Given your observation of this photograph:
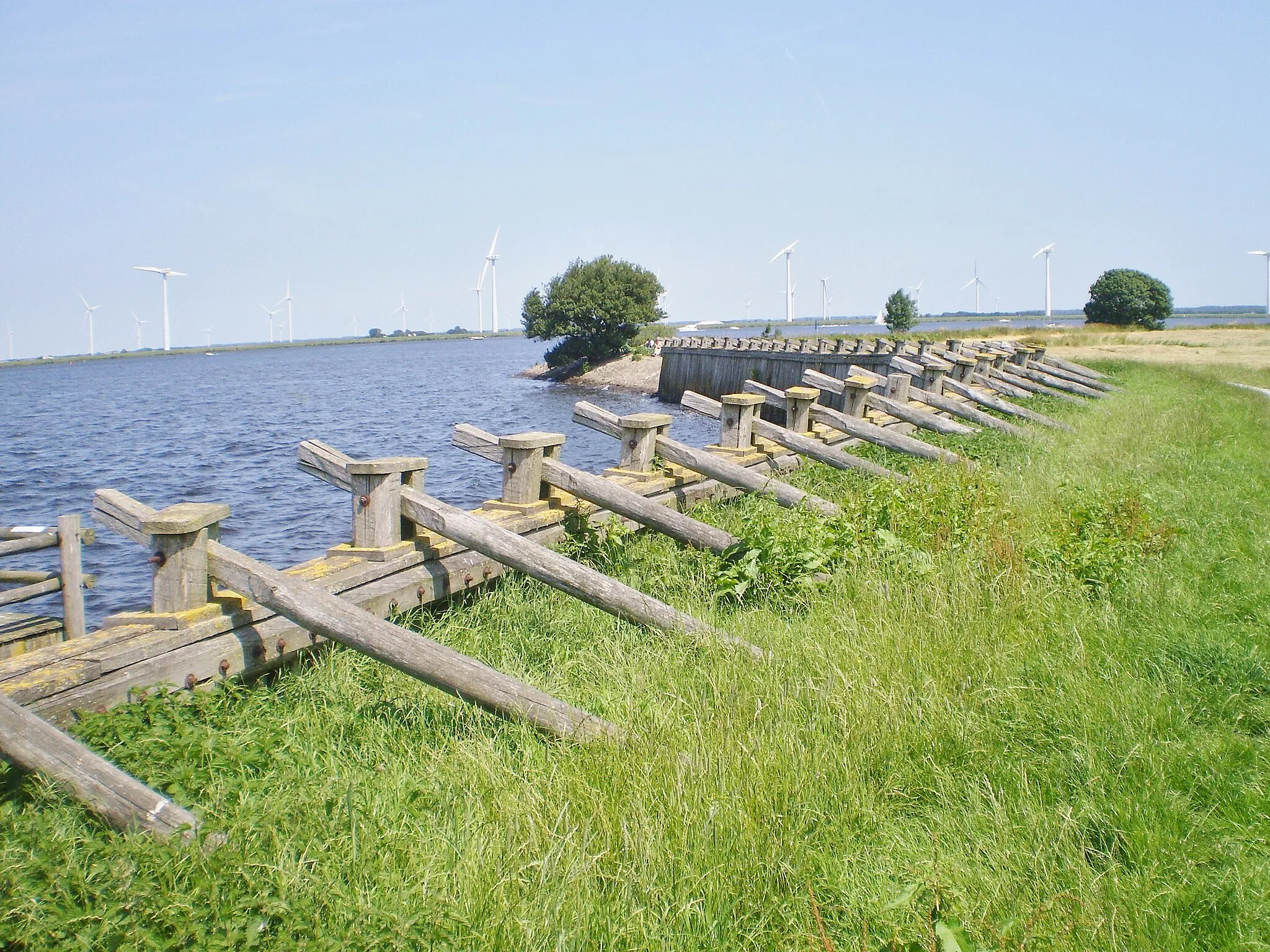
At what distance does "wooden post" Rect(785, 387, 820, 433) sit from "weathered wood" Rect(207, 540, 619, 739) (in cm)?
884

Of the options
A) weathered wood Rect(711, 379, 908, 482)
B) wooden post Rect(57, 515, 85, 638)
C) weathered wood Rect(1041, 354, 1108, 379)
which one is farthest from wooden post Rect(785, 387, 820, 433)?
weathered wood Rect(1041, 354, 1108, 379)

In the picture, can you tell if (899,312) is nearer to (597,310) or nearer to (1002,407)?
(597,310)

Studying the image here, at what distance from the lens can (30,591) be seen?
8398 millimetres

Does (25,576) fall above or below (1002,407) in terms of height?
below

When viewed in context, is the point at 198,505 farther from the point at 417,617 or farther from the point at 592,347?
the point at 592,347

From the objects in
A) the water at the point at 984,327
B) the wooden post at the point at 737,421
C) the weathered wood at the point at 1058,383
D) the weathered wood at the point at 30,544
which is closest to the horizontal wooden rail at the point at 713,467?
A: the wooden post at the point at 737,421

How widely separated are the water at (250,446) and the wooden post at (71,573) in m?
3.78

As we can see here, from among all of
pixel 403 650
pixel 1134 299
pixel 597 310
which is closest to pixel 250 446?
pixel 403 650

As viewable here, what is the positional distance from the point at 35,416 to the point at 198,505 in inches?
1993

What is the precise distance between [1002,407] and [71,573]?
579 inches

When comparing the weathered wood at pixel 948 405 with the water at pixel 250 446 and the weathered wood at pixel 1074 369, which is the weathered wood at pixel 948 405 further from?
the weathered wood at pixel 1074 369

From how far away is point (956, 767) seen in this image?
4051 mm

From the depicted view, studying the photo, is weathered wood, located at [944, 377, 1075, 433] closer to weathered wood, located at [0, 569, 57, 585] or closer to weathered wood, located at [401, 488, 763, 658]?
weathered wood, located at [401, 488, 763, 658]

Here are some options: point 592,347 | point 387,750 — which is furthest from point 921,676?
point 592,347
